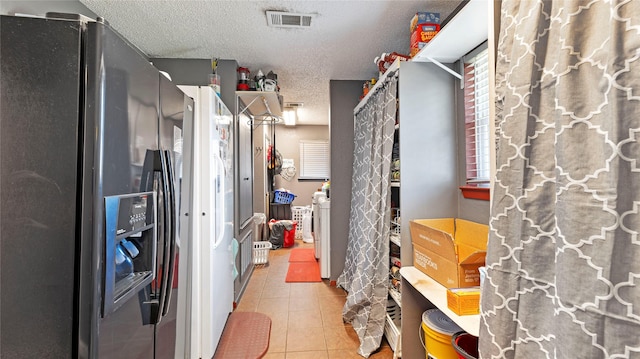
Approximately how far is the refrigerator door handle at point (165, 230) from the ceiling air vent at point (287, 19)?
136 centimetres

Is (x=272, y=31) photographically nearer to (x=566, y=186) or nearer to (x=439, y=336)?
(x=566, y=186)

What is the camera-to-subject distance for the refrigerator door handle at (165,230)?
1.00 metres

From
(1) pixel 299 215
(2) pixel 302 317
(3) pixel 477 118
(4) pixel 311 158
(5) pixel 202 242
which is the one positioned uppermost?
(4) pixel 311 158

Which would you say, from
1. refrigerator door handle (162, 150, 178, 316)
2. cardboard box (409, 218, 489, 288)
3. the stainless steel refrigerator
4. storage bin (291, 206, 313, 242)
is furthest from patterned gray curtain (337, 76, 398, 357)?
storage bin (291, 206, 313, 242)

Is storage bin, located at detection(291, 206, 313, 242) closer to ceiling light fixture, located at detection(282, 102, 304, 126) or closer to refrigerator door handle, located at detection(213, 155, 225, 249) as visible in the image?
ceiling light fixture, located at detection(282, 102, 304, 126)

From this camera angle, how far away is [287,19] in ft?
6.20

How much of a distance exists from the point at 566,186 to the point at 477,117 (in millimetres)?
1092

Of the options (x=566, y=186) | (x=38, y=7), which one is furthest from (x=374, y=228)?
(x=38, y=7)

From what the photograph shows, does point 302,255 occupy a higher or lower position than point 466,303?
lower

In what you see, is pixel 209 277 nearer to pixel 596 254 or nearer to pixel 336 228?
pixel 336 228

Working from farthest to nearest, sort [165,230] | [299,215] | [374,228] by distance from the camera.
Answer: [299,215]
[374,228]
[165,230]

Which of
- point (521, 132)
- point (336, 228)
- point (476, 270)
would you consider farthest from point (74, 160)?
point (336, 228)

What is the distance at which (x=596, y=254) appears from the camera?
532mm

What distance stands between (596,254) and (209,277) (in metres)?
1.84
